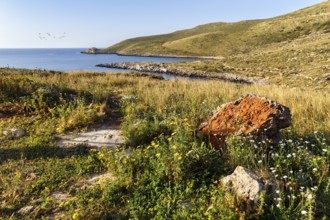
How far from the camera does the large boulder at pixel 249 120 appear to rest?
5.70 meters

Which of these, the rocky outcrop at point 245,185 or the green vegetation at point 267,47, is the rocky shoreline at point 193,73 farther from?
the rocky outcrop at point 245,185

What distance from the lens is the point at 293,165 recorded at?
491 centimetres

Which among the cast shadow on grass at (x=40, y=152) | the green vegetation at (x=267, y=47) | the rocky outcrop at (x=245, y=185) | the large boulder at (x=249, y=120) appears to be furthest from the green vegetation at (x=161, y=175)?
the green vegetation at (x=267, y=47)

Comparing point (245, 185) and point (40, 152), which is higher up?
point (245, 185)

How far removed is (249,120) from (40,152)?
5171 millimetres

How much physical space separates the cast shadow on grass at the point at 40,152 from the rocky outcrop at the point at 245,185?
4037mm

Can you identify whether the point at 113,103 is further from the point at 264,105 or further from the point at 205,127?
the point at 264,105

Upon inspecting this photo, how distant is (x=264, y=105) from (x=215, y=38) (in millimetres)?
123891

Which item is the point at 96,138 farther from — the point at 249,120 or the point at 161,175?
the point at 249,120

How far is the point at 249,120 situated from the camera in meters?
5.98

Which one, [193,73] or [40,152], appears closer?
[40,152]

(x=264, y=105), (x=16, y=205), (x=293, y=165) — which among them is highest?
(x=264, y=105)

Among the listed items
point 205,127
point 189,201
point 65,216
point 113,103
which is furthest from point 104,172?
point 113,103

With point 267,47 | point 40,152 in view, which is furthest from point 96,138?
point 267,47
